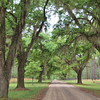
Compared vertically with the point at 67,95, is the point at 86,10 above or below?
above

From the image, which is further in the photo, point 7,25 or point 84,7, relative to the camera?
point 7,25

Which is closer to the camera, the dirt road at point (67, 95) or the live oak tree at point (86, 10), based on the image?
the dirt road at point (67, 95)

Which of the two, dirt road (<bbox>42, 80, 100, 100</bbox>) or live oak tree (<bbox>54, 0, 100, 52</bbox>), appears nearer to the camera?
dirt road (<bbox>42, 80, 100, 100</bbox>)

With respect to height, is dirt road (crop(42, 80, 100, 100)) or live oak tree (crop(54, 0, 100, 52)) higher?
live oak tree (crop(54, 0, 100, 52))

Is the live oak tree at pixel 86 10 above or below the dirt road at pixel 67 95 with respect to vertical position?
above

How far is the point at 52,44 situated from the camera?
23.1 meters

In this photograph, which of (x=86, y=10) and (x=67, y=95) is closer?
(x=67, y=95)

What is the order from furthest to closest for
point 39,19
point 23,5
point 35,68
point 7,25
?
1. point 35,68
2. point 7,25
3. point 39,19
4. point 23,5

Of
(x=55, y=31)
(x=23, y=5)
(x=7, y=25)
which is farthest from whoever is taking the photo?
(x=55, y=31)

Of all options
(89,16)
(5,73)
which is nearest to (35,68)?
(89,16)

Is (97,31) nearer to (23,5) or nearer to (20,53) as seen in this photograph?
(23,5)

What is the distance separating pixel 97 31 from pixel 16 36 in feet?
24.7

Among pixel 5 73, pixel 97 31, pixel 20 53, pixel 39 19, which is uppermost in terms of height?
pixel 39 19

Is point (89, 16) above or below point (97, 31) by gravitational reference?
above
